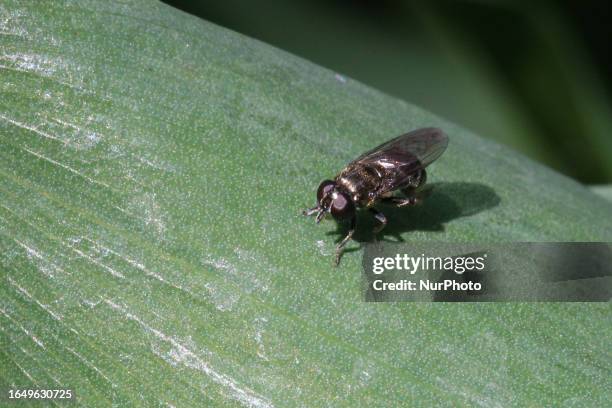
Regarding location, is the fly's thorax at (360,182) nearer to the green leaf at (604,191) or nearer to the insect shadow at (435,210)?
the insect shadow at (435,210)

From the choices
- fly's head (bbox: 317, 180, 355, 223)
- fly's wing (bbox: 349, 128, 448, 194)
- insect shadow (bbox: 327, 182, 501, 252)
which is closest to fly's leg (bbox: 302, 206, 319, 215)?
fly's head (bbox: 317, 180, 355, 223)

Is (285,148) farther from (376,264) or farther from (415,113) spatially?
(415,113)

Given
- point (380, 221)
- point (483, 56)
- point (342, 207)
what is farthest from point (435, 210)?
point (483, 56)

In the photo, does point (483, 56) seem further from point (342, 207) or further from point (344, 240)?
point (344, 240)

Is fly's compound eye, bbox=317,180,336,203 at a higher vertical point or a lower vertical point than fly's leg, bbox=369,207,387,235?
higher

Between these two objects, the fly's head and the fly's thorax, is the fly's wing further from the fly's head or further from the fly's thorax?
the fly's head

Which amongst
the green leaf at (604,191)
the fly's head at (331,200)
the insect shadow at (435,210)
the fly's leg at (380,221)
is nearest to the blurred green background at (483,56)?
the green leaf at (604,191)
